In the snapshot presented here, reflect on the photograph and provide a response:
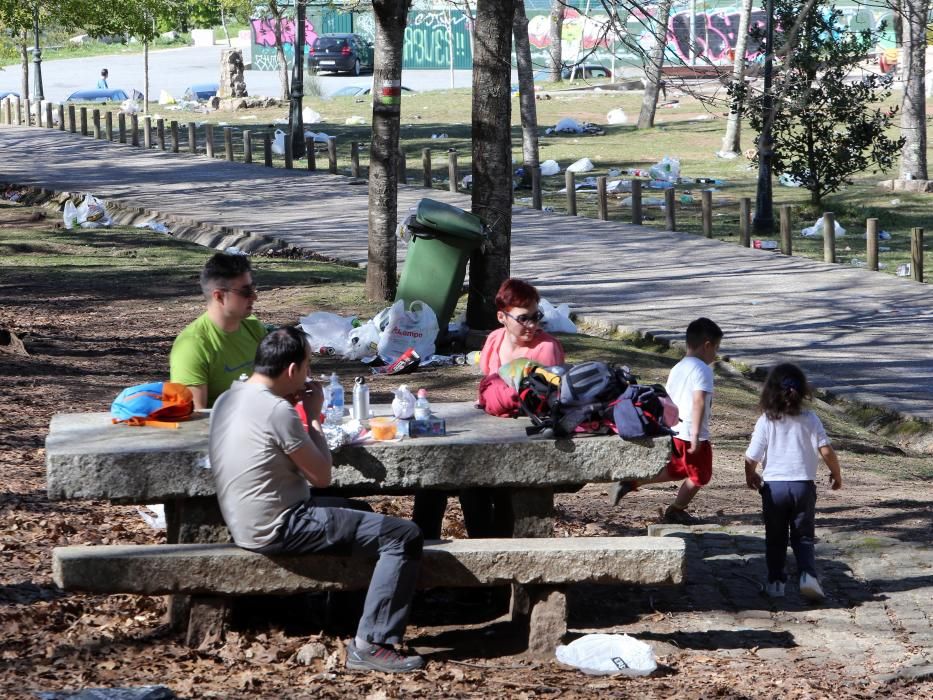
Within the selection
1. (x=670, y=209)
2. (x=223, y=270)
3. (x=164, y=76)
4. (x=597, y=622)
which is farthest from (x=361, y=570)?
(x=164, y=76)

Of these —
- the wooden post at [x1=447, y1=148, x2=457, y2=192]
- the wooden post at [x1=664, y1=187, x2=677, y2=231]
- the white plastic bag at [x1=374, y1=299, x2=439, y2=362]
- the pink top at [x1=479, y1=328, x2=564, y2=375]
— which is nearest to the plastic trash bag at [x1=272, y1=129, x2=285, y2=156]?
the wooden post at [x1=447, y1=148, x2=457, y2=192]

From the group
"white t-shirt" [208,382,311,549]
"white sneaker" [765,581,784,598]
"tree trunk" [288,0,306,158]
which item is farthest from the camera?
"tree trunk" [288,0,306,158]

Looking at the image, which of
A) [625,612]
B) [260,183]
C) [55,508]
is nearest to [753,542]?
[625,612]

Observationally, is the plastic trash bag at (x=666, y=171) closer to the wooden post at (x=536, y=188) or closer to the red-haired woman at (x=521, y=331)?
the wooden post at (x=536, y=188)

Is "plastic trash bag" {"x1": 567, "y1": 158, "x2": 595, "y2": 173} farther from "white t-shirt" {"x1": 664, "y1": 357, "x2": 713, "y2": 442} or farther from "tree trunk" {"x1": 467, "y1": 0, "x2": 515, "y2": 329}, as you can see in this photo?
"white t-shirt" {"x1": 664, "y1": 357, "x2": 713, "y2": 442}

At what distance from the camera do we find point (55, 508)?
6613 millimetres

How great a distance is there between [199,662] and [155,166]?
24040mm

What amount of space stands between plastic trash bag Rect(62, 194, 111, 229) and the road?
2868cm

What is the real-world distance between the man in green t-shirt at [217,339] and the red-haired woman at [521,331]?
1176mm

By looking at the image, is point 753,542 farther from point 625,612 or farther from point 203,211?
point 203,211

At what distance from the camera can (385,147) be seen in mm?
12984

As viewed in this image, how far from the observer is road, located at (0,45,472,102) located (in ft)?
168

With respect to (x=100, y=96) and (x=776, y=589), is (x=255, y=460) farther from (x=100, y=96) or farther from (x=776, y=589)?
(x=100, y=96)

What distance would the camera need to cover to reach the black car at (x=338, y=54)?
174 feet
